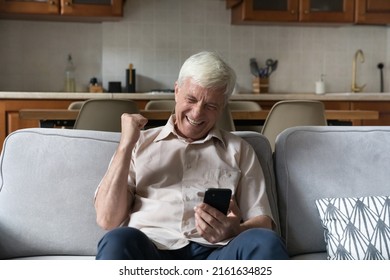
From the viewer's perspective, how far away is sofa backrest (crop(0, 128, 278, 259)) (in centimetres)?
190

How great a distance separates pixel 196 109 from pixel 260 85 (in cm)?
339

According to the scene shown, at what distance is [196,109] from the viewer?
6.17 ft

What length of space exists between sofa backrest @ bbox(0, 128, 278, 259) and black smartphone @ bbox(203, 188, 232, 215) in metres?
0.37

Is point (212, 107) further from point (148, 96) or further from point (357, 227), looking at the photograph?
point (148, 96)

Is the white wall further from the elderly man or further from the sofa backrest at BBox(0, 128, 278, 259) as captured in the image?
the elderly man

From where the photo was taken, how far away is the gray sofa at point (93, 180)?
6.26 feet

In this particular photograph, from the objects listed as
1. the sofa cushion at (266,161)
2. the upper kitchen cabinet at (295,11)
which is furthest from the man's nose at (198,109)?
the upper kitchen cabinet at (295,11)

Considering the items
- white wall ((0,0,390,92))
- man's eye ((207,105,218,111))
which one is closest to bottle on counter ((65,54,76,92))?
white wall ((0,0,390,92))

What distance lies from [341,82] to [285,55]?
60cm

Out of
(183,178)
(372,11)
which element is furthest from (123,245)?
(372,11)

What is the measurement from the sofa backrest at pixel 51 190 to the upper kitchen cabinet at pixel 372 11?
359 centimetres

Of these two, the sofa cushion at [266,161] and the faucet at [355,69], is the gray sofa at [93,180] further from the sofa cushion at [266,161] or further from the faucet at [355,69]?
the faucet at [355,69]

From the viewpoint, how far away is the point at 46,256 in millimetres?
1905
